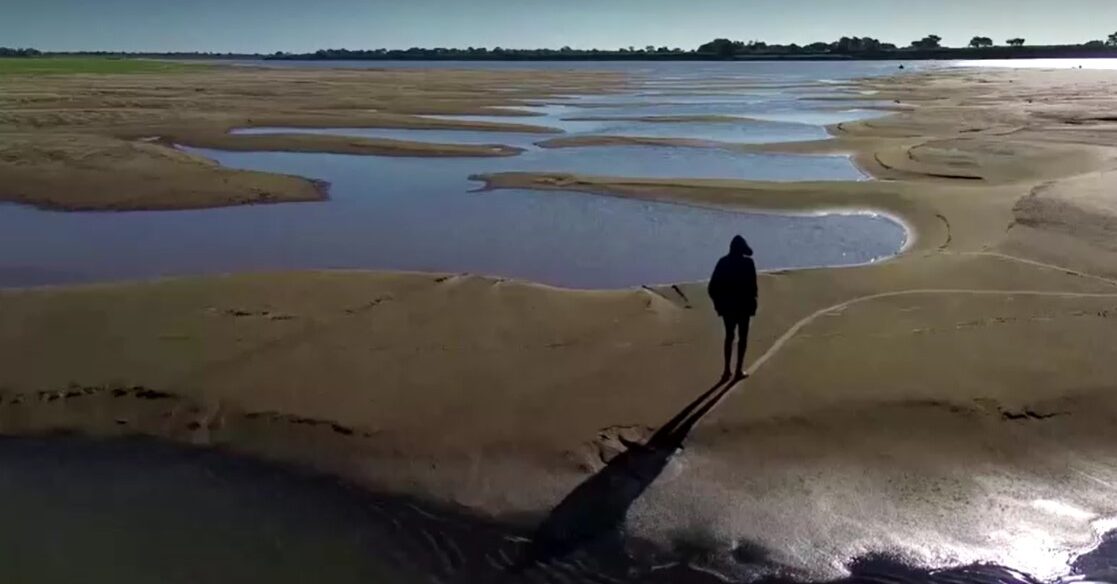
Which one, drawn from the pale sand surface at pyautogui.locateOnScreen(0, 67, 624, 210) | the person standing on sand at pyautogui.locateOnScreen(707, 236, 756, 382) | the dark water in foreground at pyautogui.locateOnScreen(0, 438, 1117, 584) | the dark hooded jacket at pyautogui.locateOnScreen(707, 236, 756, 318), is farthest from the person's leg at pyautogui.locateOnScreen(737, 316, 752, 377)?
the pale sand surface at pyautogui.locateOnScreen(0, 67, 624, 210)

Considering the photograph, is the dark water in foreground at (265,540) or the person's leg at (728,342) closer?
the dark water in foreground at (265,540)

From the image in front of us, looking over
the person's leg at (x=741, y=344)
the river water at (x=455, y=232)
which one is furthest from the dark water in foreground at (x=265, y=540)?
the river water at (x=455, y=232)

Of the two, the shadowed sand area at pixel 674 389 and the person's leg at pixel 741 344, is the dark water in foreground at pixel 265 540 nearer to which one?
the shadowed sand area at pixel 674 389

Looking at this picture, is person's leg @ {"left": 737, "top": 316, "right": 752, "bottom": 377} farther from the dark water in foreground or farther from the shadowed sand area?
the dark water in foreground

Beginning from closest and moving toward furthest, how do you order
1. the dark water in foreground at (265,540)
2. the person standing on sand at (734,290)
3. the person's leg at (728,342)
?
the dark water in foreground at (265,540), the person standing on sand at (734,290), the person's leg at (728,342)

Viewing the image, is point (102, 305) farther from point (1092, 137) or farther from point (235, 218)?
point (1092, 137)

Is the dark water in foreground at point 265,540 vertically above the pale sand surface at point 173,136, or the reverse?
the pale sand surface at point 173,136

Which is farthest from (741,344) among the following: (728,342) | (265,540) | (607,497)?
(265,540)

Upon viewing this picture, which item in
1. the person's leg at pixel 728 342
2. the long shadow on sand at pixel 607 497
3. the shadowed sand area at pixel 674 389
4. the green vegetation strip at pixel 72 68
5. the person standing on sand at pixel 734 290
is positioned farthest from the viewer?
the green vegetation strip at pixel 72 68
